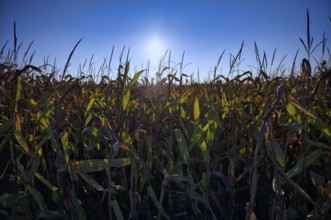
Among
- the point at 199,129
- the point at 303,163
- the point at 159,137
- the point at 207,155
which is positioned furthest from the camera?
the point at 159,137

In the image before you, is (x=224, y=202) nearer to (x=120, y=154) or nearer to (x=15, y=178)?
(x=120, y=154)

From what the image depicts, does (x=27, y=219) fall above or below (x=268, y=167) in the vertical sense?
below

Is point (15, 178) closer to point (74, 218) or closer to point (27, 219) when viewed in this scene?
point (27, 219)

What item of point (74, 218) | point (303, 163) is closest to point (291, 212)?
point (303, 163)

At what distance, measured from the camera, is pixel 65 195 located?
0.87m

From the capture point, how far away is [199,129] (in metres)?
1.04

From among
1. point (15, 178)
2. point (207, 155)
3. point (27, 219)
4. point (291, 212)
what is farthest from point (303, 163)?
point (15, 178)

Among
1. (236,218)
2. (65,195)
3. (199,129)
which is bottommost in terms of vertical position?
(236,218)

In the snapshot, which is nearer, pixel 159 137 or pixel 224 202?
pixel 224 202

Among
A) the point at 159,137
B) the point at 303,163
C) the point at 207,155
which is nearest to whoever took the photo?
the point at 303,163

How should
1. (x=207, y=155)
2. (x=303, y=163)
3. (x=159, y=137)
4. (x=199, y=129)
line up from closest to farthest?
1. (x=303, y=163)
2. (x=207, y=155)
3. (x=199, y=129)
4. (x=159, y=137)

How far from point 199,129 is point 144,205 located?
40cm

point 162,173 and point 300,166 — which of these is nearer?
point 300,166

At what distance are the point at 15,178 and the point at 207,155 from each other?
82 cm
